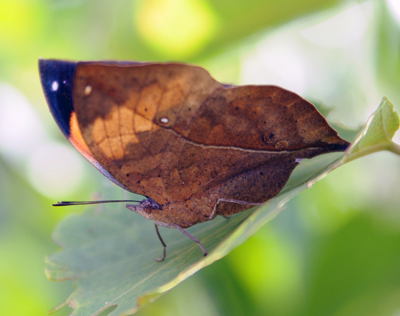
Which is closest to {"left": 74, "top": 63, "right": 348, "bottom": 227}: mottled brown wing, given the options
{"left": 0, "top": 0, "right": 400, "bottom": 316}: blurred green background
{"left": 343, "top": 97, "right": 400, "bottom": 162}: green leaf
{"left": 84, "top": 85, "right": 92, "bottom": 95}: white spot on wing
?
{"left": 84, "top": 85, "right": 92, "bottom": 95}: white spot on wing

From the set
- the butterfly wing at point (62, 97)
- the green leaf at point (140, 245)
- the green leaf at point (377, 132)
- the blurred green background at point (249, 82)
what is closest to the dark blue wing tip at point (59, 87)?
the butterfly wing at point (62, 97)

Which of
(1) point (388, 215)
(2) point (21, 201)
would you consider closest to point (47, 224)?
(2) point (21, 201)

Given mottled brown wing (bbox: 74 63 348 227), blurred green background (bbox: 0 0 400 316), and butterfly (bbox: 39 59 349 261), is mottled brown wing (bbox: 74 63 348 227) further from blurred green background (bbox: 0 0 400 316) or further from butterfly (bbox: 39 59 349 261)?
blurred green background (bbox: 0 0 400 316)

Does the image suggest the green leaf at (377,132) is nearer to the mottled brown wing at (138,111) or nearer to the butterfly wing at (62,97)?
the mottled brown wing at (138,111)

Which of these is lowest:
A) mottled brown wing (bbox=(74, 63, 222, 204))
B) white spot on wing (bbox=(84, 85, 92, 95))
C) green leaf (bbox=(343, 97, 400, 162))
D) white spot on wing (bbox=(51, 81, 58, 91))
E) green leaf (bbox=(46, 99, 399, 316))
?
green leaf (bbox=(46, 99, 399, 316))

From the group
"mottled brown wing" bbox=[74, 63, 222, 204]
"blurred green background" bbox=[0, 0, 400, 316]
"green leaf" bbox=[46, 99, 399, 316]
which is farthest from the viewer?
"blurred green background" bbox=[0, 0, 400, 316]

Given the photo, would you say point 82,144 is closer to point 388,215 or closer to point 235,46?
point 388,215

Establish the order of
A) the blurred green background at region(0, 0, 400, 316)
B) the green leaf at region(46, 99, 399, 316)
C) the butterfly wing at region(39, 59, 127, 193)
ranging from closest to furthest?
the green leaf at region(46, 99, 399, 316) → the butterfly wing at region(39, 59, 127, 193) → the blurred green background at region(0, 0, 400, 316)

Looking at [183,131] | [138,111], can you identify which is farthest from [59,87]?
[183,131]
